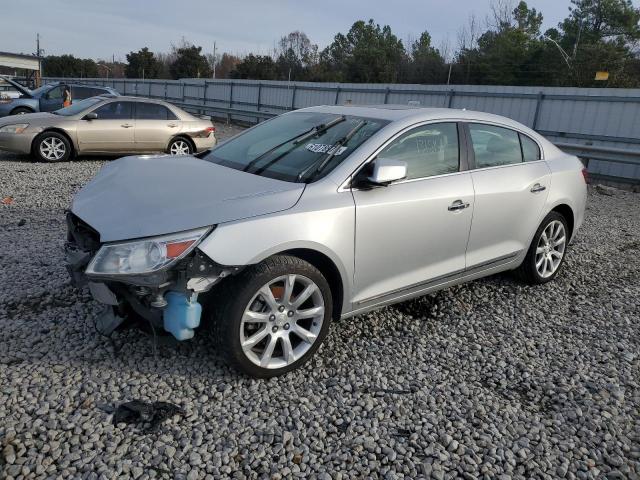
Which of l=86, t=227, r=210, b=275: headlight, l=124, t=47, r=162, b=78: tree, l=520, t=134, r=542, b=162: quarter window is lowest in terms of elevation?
l=86, t=227, r=210, b=275: headlight

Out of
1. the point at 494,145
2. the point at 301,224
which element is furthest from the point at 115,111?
the point at 301,224

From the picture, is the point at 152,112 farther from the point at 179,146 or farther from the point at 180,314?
the point at 180,314

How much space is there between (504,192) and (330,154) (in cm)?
159

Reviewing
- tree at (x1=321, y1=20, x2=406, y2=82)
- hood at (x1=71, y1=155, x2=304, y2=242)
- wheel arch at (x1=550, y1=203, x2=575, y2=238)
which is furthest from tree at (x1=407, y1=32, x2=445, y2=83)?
hood at (x1=71, y1=155, x2=304, y2=242)

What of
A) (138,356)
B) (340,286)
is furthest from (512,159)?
(138,356)

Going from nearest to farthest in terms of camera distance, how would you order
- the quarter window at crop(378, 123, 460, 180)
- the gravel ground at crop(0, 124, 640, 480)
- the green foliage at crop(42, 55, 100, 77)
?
the gravel ground at crop(0, 124, 640, 480), the quarter window at crop(378, 123, 460, 180), the green foliage at crop(42, 55, 100, 77)

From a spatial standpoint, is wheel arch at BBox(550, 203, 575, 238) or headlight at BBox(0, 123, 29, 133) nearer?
wheel arch at BBox(550, 203, 575, 238)

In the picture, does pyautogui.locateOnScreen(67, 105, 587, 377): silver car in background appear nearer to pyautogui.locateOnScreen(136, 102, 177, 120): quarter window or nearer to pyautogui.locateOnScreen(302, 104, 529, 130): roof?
pyautogui.locateOnScreen(302, 104, 529, 130): roof

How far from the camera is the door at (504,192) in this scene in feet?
13.6

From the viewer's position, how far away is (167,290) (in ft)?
9.50

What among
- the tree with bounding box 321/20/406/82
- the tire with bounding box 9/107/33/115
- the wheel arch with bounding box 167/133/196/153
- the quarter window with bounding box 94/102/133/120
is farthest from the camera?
the tree with bounding box 321/20/406/82

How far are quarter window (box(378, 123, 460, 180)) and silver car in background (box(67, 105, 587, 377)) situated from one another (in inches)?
0.4

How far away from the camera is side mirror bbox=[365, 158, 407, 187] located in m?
3.29

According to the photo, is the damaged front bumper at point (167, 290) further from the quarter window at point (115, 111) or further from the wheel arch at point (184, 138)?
the wheel arch at point (184, 138)
